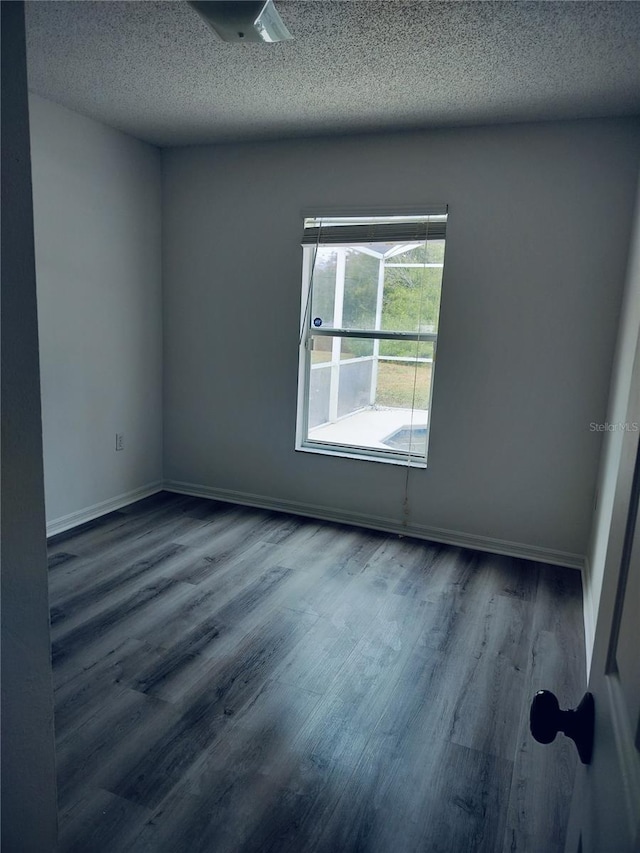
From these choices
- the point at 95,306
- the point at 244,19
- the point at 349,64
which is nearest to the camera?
the point at 244,19

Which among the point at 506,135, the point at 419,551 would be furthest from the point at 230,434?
the point at 506,135

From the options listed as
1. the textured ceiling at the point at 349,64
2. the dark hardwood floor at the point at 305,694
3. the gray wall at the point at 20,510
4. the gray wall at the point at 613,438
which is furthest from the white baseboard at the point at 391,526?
the gray wall at the point at 20,510

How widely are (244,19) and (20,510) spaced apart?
6.91ft

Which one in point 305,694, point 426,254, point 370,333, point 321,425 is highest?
point 426,254

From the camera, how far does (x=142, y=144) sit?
3904 mm

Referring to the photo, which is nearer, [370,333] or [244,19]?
[244,19]

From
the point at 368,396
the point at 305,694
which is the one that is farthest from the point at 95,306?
the point at 305,694

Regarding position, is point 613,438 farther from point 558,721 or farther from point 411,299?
point 558,721

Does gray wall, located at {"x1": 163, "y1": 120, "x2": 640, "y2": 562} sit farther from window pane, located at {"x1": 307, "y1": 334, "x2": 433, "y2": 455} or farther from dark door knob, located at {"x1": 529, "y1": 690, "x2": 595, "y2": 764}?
dark door knob, located at {"x1": 529, "y1": 690, "x2": 595, "y2": 764}

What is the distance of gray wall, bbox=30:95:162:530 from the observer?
3.29 m

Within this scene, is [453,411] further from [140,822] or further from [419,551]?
A: [140,822]

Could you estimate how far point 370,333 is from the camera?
3.70m

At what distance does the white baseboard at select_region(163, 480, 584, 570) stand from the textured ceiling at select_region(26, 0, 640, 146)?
8.13ft

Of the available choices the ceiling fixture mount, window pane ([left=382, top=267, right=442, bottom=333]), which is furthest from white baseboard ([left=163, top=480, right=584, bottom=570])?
the ceiling fixture mount
